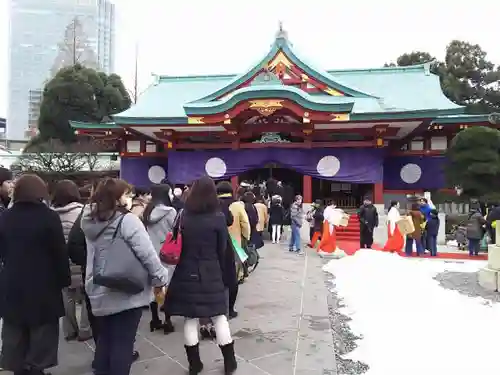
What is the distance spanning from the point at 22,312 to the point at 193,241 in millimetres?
1263

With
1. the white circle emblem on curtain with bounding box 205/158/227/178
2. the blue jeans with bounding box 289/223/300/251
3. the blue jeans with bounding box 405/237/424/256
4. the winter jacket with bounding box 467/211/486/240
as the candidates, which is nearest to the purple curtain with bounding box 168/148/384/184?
the white circle emblem on curtain with bounding box 205/158/227/178

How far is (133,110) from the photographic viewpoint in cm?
1719

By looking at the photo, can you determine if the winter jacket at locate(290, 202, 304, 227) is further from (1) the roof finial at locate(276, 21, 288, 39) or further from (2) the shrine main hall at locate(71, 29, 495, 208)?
(1) the roof finial at locate(276, 21, 288, 39)

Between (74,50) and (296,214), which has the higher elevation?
(74,50)

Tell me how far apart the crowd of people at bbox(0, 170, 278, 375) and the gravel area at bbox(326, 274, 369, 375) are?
97 cm

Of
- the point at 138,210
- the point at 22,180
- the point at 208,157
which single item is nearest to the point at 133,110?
the point at 208,157

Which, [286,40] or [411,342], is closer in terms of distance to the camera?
[411,342]

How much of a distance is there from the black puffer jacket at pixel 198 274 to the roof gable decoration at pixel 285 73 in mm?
12370

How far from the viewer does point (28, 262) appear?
3.09 m

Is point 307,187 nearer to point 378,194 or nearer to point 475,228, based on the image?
point 378,194

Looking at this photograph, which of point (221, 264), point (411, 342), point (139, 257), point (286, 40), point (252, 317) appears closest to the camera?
point (139, 257)

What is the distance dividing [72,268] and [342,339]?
2.67 metres

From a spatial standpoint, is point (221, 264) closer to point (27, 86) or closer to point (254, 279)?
point (254, 279)

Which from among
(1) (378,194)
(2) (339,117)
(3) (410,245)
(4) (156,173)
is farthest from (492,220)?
(4) (156,173)
